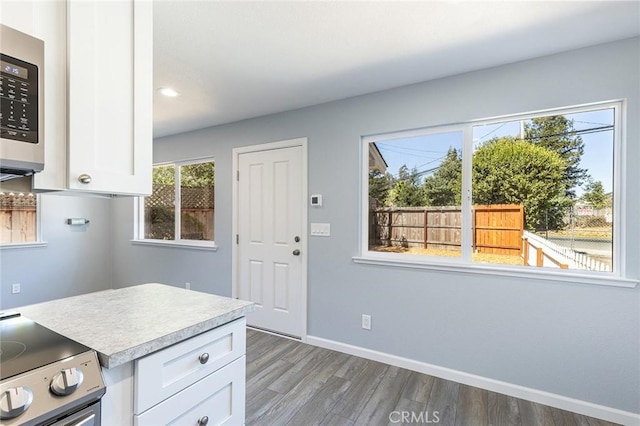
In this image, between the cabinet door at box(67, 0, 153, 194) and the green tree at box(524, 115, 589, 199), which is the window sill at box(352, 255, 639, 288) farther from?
the cabinet door at box(67, 0, 153, 194)

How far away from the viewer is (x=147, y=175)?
118 cm

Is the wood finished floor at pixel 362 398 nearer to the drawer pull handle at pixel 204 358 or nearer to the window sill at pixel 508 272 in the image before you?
the window sill at pixel 508 272

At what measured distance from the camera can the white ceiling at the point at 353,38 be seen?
158cm

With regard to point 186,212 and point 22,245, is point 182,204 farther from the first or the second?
point 22,245

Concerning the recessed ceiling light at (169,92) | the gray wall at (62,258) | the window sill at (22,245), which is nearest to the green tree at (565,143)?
the recessed ceiling light at (169,92)

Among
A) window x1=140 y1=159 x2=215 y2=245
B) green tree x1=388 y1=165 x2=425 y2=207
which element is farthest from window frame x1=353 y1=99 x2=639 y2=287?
window x1=140 y1=159 x2=215 y2=245

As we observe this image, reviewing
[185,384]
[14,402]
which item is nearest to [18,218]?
[185,384]

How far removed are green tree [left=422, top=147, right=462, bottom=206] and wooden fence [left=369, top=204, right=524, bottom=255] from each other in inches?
2.6

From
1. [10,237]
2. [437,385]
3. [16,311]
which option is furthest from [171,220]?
[437,385]

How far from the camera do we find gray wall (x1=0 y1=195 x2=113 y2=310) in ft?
11.9

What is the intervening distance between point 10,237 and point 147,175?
4015mm

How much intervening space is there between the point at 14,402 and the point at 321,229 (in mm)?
2370

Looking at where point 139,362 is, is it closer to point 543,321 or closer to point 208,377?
point 208,377

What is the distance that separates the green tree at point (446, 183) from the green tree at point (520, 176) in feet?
0.41
